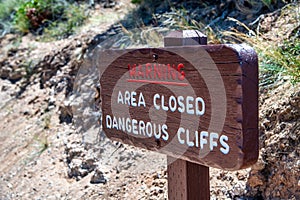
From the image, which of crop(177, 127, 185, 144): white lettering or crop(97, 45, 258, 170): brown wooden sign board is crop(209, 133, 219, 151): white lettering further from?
crop(177, 127, 185, 144): white lettering

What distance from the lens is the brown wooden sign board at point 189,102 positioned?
2.08m

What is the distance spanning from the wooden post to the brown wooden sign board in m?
0.10

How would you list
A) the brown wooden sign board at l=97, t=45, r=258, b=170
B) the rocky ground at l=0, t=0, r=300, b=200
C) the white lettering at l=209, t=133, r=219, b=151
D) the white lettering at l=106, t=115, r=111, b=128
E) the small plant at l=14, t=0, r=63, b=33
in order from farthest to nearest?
1. the small plant at l=14, t=0, r=63, b=33
2. the rocky ground at l=0, t=0, r=300, b=200
3. the white lettering at l=106, t=115, r=111, b=128
4. the white lettering at l=209, t=133, r=219, b=151
5. the brown wooden sign board at l=97, t=45, r=258, b=170

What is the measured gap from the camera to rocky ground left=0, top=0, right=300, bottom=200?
3.27m

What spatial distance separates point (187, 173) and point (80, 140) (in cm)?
301

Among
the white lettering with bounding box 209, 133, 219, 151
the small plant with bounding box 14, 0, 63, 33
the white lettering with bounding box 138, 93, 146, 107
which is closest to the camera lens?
the white lettering with bounding box 209, 133, 219, 151

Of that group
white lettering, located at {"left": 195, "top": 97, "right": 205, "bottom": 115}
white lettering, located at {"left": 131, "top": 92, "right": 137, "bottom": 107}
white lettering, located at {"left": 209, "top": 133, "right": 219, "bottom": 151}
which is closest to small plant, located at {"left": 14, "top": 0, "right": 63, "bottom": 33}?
white lettering, located at {"left": 131, "top": 92, "right": 137, "bottom": 107}

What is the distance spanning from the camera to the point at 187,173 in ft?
8.21

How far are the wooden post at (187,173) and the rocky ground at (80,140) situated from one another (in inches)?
30.1

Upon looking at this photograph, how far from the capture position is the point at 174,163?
2576 mm

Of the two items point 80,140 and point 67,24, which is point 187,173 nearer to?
point 80,140

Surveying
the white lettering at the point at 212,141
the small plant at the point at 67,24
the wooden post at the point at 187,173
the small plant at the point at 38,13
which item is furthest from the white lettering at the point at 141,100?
the small plant at the point at 38,13

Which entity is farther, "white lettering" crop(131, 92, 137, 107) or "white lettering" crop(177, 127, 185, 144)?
"white lettering" crop(131, 92, 137, 107)

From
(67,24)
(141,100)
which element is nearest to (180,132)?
(141,100)
